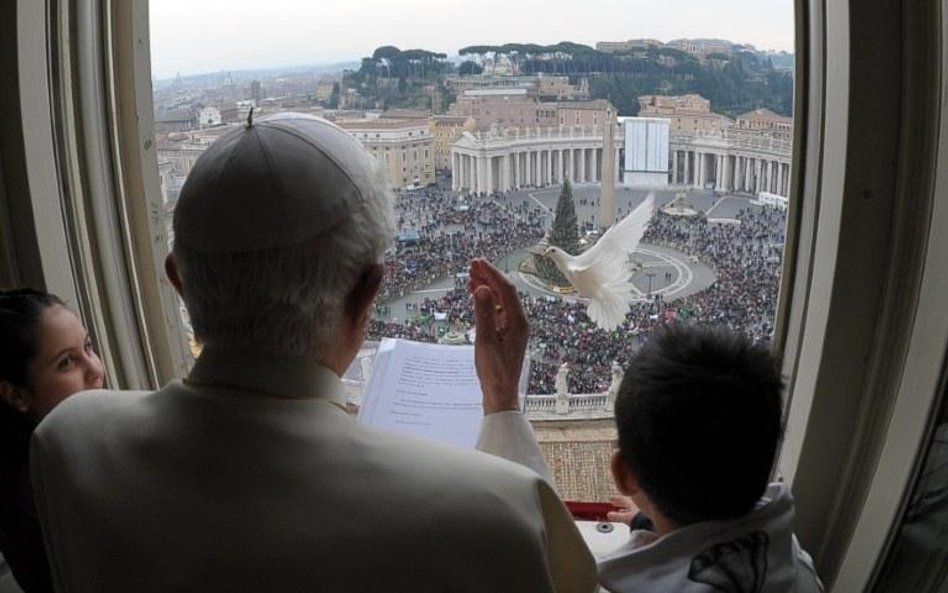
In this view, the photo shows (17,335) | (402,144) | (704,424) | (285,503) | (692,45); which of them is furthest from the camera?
(402,144)

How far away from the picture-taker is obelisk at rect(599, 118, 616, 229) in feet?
5.14

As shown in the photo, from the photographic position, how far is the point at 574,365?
5.40ft

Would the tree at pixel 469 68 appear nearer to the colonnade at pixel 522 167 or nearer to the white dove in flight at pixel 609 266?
the colonnade at pixel 522 167

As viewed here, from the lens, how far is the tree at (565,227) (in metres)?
1.60

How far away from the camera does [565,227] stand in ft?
5.25

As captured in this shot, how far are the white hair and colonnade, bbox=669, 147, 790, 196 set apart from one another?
3.03ft

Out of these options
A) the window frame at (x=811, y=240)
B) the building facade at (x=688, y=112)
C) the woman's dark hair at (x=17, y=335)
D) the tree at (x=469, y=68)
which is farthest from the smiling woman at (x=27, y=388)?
the building facade at (x=688, y=112)

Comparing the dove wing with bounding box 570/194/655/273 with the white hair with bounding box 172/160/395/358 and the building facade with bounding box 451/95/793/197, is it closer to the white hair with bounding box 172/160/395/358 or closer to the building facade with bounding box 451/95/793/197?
the building facade with bounding box 451/95/793/197

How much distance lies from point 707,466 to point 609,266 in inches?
27.1

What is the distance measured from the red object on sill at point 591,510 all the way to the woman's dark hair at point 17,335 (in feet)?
3.40

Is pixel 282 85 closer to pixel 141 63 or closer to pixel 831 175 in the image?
pixel 141 63

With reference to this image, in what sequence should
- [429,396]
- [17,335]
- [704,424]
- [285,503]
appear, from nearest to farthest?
[285,503] < [704,424] < [17,335] < [429,396]

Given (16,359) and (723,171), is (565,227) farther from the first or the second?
(16,359)

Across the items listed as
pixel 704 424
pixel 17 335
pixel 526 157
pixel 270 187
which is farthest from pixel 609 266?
pixel 17 335
